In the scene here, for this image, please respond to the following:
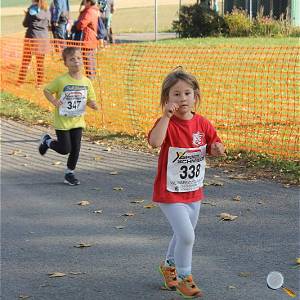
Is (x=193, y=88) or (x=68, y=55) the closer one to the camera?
(x=193, y=88)

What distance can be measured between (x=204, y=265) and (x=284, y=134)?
16.4 ft

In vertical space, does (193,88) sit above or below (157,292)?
above

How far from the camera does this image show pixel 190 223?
203 inches

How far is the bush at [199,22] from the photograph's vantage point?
31795mm

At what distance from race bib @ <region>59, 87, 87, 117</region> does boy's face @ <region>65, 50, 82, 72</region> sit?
0.22m

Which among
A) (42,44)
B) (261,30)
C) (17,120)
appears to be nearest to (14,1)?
(261,30)

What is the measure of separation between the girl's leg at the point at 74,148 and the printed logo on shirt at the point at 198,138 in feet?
12.5

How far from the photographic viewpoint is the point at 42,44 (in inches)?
670

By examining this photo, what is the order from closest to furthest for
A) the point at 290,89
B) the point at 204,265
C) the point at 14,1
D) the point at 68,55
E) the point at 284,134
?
the point at 204,265
the point at 68,55
the point at 284,134
the point at 290,89
the point at 14,1

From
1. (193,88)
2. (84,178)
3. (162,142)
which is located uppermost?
(193,88)

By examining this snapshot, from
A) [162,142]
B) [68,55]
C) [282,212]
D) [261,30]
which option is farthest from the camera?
[261,30]

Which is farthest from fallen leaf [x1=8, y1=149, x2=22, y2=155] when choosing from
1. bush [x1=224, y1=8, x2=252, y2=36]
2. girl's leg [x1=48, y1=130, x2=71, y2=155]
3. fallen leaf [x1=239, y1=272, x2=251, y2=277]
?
bush [x1=224, y1=8, x2=252, y2=36]

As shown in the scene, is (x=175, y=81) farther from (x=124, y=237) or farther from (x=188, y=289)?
(x=124, y=237)

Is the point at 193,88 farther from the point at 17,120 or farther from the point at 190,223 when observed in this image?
the point at 17,120
